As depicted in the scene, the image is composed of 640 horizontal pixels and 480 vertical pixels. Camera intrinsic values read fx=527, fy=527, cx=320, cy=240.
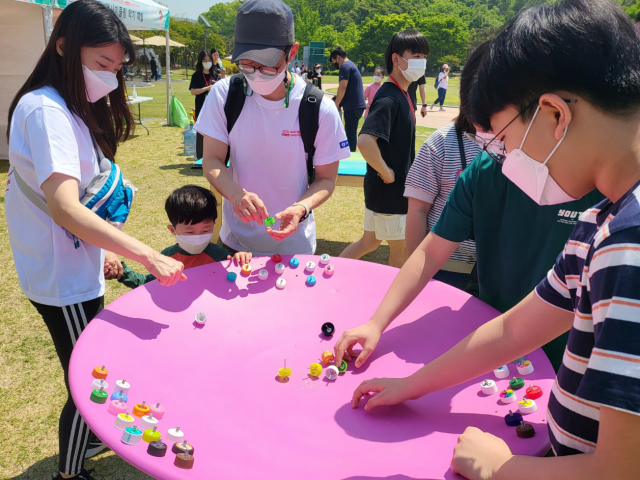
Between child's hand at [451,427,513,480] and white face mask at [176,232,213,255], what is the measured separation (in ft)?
5.05

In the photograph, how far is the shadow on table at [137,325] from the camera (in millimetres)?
1607

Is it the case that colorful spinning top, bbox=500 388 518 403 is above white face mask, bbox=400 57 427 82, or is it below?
below

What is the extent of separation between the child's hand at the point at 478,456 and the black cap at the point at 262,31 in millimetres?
1646

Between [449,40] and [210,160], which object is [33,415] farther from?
[449,40]

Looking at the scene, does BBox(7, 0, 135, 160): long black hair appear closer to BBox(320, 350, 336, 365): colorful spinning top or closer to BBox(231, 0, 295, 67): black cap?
BBox(231, 0, 295, 67): black cap

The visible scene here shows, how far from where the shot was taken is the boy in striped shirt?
67cm

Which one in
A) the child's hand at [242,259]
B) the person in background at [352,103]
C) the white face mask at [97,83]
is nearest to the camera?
the white face mask at [97,83]

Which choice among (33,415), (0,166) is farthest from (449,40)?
(33,415)

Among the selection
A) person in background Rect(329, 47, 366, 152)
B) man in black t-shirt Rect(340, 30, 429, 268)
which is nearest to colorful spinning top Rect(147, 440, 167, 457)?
man in black t-shirt Rect(340, 30, 429, 268)

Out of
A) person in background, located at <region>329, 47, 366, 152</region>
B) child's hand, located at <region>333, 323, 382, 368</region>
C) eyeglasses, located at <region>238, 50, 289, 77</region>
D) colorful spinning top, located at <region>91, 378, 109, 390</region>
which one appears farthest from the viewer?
person in background, located at <region>329, 47, 366, 152</region>

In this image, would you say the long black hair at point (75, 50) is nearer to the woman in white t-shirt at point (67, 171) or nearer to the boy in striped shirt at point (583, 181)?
the woman in white t-shirt at point (67, 171)

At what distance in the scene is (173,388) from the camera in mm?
1399

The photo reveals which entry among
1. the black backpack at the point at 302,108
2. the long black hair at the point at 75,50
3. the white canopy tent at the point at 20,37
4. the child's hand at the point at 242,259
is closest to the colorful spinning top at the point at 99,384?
the child's hand at the point at 242,259

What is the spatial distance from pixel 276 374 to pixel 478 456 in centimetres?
→ 70
